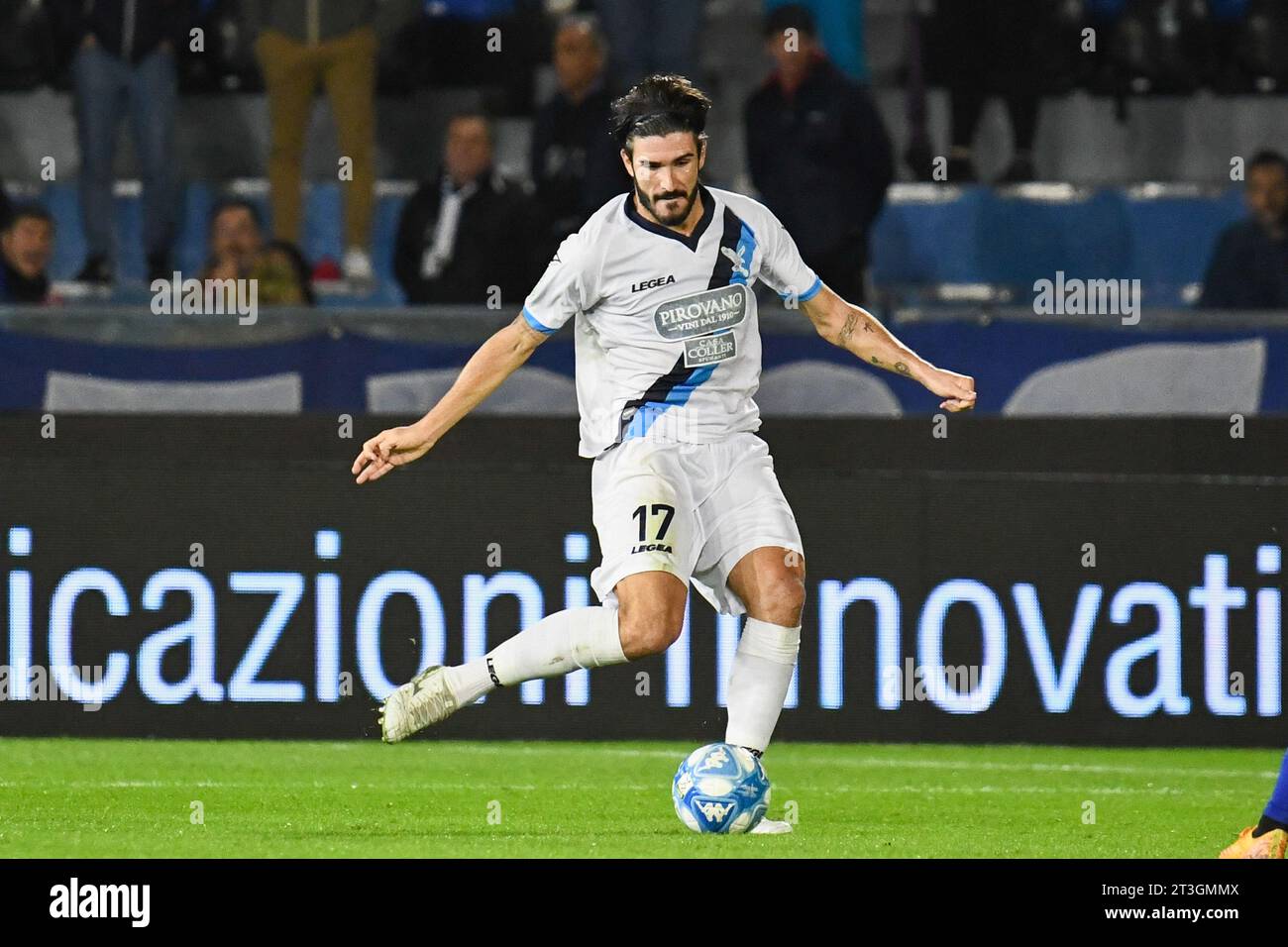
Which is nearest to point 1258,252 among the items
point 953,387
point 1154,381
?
point 1154,381

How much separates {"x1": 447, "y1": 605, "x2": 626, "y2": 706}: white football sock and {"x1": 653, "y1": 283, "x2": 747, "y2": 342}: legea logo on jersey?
2.50 ft

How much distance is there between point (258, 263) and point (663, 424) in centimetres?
431

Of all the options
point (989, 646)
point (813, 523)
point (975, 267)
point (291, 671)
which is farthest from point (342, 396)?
point (975, 267)

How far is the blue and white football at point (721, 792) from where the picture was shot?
6371 mm

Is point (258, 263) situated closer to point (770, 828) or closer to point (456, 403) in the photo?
point (456, 403)

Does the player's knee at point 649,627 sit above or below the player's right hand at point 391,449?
below

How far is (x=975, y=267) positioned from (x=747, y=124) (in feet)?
4.82

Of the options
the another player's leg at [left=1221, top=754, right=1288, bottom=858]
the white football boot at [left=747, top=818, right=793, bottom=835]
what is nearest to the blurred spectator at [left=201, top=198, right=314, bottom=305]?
the white football boot at [left=747, top=818, right=793, bottom=835]

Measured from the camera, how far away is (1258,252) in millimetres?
10773

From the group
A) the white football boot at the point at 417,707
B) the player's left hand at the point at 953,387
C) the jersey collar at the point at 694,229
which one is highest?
the jersey collar at the point at 694,229

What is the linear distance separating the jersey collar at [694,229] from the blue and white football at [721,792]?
1.34 metres

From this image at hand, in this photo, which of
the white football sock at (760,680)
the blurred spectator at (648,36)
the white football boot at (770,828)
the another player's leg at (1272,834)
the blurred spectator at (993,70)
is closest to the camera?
the another player's leg at (1272,834)

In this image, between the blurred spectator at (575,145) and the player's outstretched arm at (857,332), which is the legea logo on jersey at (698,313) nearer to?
the player's outstretched arm at (857,332)

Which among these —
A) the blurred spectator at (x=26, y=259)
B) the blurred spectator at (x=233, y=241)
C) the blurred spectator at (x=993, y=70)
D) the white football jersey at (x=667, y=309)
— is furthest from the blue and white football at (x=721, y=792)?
the blurred spectator at (x=993, y=70)
